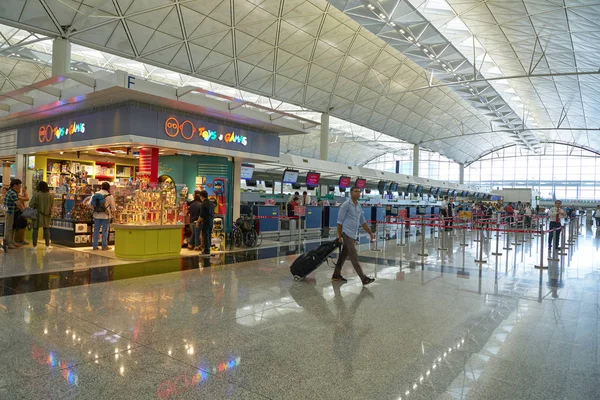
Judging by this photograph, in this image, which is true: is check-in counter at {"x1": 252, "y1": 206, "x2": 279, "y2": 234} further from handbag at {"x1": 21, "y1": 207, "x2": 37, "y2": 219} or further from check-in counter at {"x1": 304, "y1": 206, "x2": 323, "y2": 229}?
handbag at {"x1": 21, "y1": 207, "x2": 37, "y2": 219}

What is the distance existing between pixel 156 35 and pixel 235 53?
4.00m

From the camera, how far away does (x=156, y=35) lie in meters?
17.9

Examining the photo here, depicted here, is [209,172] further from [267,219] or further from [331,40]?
[331,40]

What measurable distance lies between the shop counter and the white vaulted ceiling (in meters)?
9.77

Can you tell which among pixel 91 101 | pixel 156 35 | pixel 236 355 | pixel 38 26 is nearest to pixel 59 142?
pixel 91 101

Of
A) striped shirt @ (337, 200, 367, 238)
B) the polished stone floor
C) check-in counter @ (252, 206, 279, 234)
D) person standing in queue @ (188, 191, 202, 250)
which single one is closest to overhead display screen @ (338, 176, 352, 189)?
check-in counter @ (252, 206, 279, 234)

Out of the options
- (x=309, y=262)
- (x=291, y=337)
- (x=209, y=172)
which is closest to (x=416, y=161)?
(x=209, y=172)

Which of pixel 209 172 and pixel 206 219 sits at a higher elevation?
pixel 209 172

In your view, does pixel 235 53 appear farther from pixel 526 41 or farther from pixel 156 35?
pixel 526 41

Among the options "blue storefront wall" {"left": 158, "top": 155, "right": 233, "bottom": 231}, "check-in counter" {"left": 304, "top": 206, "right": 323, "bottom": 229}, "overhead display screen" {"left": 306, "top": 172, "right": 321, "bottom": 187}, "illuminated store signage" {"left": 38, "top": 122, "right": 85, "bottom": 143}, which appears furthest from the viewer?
"overhead display screen" {"left": 306, "top": 172, "right": 321, "bottom": 187}

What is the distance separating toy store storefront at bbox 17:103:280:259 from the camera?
9.82m

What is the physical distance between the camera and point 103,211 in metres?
10.5

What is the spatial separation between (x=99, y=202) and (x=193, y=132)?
121 inches

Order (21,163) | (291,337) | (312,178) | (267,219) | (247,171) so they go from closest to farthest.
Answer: (291,337) → (21,163) → (267,219) → (247,171) → (312,178)
